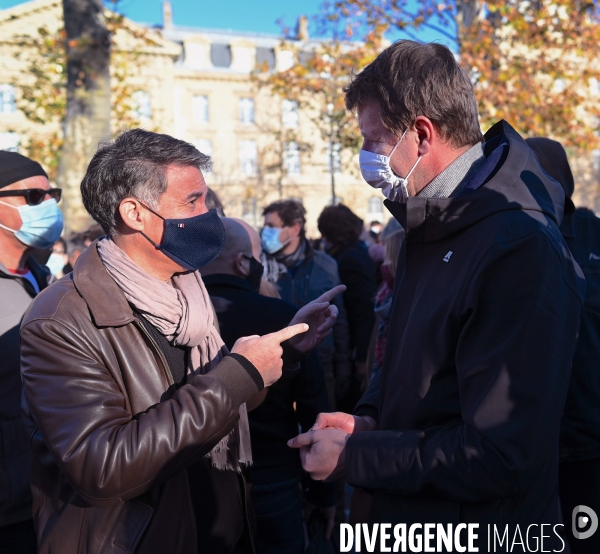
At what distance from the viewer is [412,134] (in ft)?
6.11

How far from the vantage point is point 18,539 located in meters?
2.62

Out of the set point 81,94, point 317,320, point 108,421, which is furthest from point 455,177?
point 81,94

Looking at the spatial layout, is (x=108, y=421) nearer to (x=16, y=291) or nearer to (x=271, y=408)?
(x=271, y=408)

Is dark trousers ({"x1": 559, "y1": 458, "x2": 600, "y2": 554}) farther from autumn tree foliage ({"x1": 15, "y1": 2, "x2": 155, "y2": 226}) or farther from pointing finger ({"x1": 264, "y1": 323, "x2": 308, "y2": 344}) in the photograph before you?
autumn tree foliage ({"x1": 15, "y1": 2, "x2": 155, "y2": 226})

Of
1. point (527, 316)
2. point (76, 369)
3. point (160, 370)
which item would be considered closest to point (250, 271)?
point (160, 370)

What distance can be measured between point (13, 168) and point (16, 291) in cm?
72

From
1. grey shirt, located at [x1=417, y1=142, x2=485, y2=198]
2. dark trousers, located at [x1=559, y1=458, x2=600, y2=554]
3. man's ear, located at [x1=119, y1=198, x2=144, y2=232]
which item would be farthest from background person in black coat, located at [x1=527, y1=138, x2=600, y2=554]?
man's ear, located at [x1=119, y1=198, x2=144, y2=232]

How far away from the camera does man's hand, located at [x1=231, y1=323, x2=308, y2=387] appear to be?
1.98 m

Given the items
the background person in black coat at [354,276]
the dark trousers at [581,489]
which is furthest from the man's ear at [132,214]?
the background person in black coat at [354,276]

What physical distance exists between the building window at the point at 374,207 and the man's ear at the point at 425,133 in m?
45.9

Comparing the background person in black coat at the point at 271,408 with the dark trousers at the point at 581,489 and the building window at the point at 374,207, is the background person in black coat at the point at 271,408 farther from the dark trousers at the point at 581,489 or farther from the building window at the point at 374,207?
the building window at the point at 374,207

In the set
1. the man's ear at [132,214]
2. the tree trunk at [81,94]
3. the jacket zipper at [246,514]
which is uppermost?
the tree trunk at [81,94]

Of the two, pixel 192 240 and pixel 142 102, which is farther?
pixel 142 102

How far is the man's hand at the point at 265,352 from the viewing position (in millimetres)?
1979
